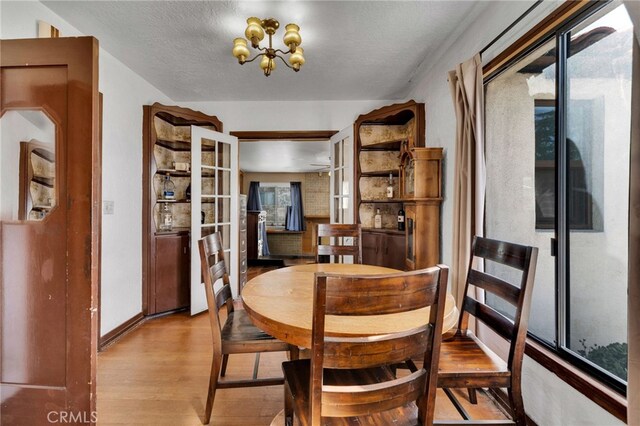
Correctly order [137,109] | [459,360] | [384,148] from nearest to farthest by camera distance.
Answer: [459,360], [137,109], [384,148]

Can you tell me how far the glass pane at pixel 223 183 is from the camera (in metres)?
3.49

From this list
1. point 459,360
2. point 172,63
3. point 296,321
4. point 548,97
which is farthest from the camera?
point 172,63

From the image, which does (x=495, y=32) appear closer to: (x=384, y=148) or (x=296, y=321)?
(x=384, y=148)

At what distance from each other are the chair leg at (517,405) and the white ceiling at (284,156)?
421cm

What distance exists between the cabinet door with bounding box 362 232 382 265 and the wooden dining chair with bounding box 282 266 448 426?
2308 millimetres

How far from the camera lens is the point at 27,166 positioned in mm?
1536

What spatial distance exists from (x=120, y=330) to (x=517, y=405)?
3058mm

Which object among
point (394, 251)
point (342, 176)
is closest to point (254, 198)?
point (342, 176)

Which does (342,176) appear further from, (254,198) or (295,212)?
(254,198)

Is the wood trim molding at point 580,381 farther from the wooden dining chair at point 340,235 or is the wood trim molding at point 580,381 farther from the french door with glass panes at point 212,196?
the french door with glass panes at point 212,196

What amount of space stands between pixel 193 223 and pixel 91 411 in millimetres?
1975

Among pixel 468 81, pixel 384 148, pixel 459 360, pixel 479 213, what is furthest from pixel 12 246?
pixel 384 148

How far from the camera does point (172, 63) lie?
269cm

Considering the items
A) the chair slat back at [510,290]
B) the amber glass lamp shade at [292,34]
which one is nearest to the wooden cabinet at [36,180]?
the amber glass lamp shade at [292,34]
